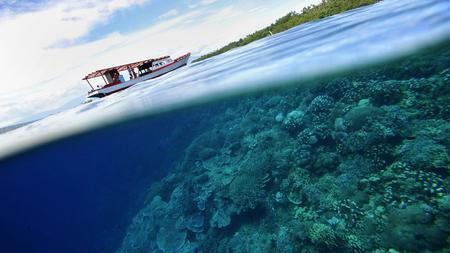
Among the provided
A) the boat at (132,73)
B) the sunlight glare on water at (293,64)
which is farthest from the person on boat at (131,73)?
the sunlight glare on water at (293,64)

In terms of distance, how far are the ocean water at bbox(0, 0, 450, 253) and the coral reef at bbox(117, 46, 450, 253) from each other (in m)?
0.04

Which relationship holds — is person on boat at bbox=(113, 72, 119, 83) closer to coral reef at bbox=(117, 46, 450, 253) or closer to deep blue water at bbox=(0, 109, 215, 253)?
deep blue water at bbox=(0, 109, 215, 253)

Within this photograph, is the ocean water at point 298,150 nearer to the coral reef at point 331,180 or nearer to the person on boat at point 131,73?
the coral reef at point 331,180

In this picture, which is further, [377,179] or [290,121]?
[290,121]

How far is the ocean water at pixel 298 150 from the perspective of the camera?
5.57 meters

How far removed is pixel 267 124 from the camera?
12.0 metres

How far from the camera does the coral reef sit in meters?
5.20

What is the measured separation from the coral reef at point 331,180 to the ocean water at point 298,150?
0.12 ft

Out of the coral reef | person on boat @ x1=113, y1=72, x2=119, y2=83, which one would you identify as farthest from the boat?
the coral reef

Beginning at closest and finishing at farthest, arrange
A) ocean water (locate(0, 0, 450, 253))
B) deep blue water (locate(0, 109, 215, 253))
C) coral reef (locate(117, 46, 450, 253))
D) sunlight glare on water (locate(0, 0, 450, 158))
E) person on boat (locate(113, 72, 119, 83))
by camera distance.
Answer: coral reef (locate(117, 46, 450, 253)) < ocean water (locate(0, 0, 450, 253)) < sunlight glare on water (locate(0, 0, 450, 158)) < deep blue water (locate(0, 109, 215, 253)) < person on boat (locate(113, 72, 119, 83))

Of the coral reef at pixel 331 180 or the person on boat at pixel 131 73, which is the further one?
the person on boat at pixel 131 73

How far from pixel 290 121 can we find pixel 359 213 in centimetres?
501

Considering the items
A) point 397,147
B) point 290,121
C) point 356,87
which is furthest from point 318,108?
point 397,147

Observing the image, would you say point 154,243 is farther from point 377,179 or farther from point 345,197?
point 377,179
